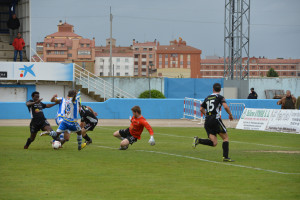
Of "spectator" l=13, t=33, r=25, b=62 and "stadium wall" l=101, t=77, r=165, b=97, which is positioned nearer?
"spectator" l=13, t=33, r=25, b=62

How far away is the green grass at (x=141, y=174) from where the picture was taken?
8.66 metres

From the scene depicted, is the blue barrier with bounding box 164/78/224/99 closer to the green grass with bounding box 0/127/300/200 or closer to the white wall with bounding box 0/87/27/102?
the white wall with bounding box 0/87/27/102

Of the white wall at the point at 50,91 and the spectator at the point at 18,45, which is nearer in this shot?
the spectator at the point at 18,45

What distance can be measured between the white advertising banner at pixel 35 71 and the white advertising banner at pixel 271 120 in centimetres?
1944

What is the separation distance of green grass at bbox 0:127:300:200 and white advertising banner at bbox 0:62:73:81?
2495cm

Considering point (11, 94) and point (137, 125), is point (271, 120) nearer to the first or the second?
point (137, 125)

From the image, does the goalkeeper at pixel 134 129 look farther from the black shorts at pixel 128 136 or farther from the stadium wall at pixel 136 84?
the stadium wall at pixel 136 84

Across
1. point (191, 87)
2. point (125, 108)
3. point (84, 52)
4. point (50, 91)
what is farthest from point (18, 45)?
point (84, 52)

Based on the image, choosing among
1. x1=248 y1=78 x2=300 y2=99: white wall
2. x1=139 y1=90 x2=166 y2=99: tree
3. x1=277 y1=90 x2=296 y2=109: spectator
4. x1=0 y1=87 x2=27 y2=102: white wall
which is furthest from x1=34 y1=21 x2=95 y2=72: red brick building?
x1=277 y1=90 x2=296 y2=109: spectator

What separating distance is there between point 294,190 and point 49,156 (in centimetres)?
666

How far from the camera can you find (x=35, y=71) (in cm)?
4203

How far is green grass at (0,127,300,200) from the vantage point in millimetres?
8656

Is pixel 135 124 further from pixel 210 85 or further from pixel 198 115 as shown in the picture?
pixel 210 85

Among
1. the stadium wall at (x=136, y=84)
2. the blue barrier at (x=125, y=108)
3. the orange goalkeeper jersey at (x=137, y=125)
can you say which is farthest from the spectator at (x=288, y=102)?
the stadium wall at (x=136, y=84)
